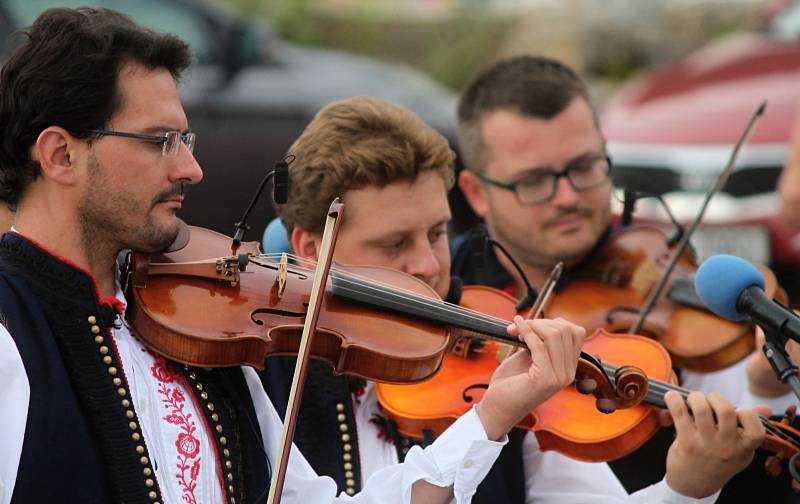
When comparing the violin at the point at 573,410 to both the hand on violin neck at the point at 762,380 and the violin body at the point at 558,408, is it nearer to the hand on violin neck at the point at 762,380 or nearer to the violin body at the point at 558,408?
the violin body at the point at 558,408

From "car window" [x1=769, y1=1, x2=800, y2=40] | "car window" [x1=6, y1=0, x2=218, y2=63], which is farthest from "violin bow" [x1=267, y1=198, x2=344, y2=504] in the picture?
"car window" [x1=769, y1=1, x2=800, y2=40]

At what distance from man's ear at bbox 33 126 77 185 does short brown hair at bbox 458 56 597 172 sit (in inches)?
63.2

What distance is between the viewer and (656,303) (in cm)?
322

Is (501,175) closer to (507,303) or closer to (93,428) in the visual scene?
(507,303)

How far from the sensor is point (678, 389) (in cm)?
247

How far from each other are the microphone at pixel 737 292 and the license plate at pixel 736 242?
377cm

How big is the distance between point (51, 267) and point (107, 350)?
0.53ft

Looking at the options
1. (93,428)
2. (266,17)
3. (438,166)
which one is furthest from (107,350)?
(266,17)

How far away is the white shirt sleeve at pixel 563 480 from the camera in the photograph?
2670mm

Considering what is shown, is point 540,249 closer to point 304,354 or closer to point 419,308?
point 419,308

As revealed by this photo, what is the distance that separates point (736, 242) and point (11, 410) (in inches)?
189

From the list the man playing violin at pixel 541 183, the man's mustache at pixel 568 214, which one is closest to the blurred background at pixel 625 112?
the man playing violin at pixel 541 183

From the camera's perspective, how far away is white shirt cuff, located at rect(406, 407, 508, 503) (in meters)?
2.12

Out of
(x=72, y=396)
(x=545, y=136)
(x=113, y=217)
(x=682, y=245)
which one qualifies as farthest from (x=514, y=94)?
(x=72, y=396)
